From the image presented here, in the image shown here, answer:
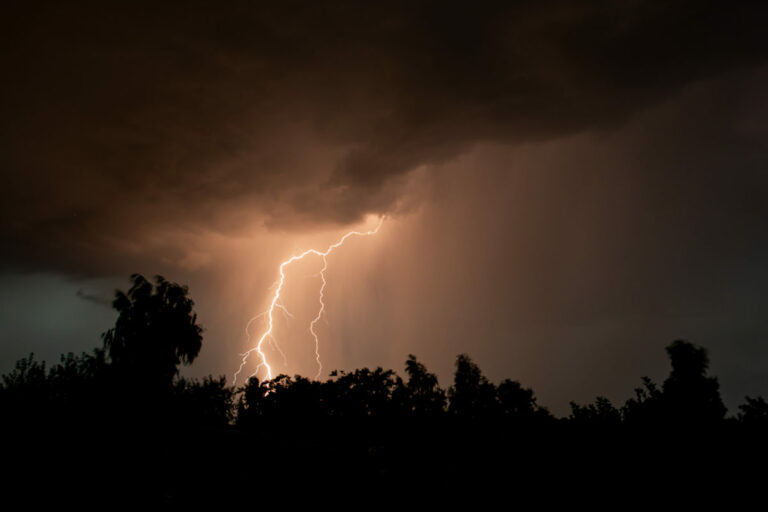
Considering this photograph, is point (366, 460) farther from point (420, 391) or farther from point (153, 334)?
point (420, 391)

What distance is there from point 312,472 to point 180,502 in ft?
10.9

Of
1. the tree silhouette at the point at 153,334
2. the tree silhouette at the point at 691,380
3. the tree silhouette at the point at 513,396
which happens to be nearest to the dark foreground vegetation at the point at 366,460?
the tree silhouette at the point at 691,380

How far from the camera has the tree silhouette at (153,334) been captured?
28.4m

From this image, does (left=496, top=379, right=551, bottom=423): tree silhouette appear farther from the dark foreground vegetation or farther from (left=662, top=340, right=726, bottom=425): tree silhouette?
the dark foreground vegetation

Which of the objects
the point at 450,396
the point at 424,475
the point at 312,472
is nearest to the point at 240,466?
the point at 312,472

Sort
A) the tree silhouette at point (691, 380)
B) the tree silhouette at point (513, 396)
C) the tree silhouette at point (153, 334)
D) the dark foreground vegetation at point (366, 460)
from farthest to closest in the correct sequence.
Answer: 1. the tree silhouette at point (513, 396)
2. the tree silhouette at point (153, 334)
3. the tree silhouette at point (691, 380)
4. the dark foreground vegetation at point (366, 460)

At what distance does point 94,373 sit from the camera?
29094 mm

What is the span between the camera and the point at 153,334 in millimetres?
29297

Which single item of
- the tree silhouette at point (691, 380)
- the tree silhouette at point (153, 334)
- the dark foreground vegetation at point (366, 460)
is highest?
the tree silhouette at point (153, 334)

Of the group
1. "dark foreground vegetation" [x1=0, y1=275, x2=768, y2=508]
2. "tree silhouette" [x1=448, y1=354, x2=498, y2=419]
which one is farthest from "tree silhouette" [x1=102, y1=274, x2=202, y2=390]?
"tree silhouette" [x1=448, y1=354, x2=498, y2=419]

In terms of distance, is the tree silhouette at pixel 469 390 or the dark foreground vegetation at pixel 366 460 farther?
the tree silhouette at pixel 469 390

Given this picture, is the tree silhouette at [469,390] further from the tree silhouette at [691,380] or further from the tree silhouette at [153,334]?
the tree silhouette at [153,334]

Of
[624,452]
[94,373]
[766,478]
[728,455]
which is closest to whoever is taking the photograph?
[766,478]

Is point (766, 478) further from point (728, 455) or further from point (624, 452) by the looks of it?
point (624, 452)
